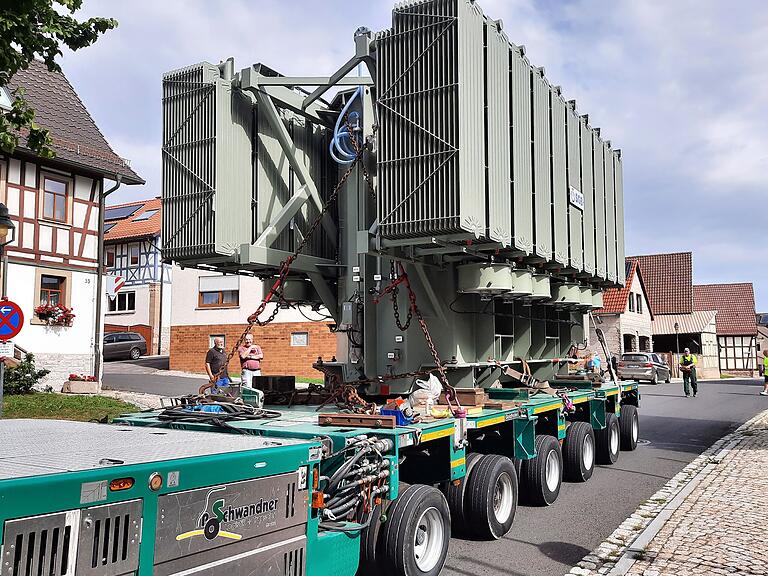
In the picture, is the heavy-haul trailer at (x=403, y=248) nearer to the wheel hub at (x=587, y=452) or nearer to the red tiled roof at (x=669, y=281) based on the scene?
the wheel hub at (x=587, y=452)

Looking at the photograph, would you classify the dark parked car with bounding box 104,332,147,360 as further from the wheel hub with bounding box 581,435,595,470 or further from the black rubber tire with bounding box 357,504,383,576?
the black rubber tire with bounding box 357,504,383,576

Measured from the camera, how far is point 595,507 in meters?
8.36

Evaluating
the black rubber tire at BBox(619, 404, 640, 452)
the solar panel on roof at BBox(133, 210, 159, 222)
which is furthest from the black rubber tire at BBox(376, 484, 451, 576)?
the solar panel on roof at BBox(133, 210, 159, 222)

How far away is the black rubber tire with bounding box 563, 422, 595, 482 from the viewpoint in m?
9.47

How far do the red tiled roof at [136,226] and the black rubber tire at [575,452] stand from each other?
109ft

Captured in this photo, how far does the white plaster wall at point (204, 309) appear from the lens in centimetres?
2947

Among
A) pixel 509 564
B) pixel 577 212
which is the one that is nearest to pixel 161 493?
pixel 509 564

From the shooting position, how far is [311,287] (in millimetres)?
9094

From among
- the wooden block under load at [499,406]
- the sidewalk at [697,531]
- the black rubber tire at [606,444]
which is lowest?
the sidewalk at [697,531]

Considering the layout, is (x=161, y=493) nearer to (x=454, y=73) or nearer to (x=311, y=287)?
(x=454, y=73)

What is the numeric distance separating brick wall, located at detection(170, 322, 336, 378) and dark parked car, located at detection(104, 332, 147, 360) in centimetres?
662

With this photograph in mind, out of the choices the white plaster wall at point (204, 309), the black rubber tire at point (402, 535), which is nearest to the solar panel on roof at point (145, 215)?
the white plaster wall at point (204, 309)

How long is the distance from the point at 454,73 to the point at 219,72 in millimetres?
2764

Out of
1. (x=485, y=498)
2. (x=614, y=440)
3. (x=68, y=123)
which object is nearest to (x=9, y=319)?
(x=485, y=498)
